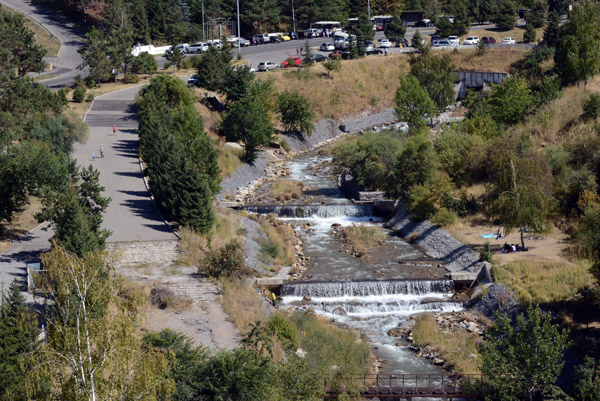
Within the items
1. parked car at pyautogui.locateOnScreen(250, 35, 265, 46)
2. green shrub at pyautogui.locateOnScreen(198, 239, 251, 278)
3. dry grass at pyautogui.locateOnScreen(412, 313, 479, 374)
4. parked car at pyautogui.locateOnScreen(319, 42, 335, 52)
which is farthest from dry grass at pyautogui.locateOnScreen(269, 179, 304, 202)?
parked car at pyautogui.locateOnScreen(250, 35, 265, 46)

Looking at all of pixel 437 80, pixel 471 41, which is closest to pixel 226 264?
pixel 437 80

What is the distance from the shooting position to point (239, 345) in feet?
108

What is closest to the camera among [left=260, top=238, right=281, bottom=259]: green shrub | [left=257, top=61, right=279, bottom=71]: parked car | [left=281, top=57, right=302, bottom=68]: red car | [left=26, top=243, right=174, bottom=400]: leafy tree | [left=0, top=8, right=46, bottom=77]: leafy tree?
[left=26, top=243, right=174, bottom=400]: leafy tree

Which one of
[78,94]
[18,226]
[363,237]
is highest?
[78,94]

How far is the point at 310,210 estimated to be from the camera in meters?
57.6

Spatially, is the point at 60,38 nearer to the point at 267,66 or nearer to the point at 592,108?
the point at 267,66

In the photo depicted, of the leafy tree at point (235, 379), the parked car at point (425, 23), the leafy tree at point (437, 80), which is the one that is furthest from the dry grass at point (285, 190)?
the parked car at point (425, 23)

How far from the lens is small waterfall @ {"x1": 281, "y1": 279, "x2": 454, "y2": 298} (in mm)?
42375

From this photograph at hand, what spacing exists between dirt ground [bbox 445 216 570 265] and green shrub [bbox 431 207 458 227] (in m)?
0.41

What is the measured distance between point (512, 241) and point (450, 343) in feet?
41.8

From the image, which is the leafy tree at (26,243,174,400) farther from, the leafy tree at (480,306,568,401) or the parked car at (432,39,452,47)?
the parked car at (432,39,452,47)

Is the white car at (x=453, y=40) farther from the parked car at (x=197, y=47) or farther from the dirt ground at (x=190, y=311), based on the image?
the dirt ground at (x=190, y=311)

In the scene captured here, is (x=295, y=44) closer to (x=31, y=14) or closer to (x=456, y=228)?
(x=31, y=14)

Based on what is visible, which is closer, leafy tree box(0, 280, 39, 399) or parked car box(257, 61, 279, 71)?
leafy tree box(0, 280, 39, 399)
